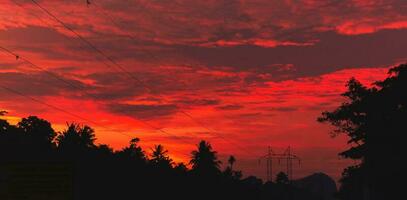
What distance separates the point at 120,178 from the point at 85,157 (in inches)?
227

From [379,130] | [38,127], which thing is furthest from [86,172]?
[38,127]

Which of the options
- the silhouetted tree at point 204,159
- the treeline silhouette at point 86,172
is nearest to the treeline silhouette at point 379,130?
the treeline silhouette at point 86,172

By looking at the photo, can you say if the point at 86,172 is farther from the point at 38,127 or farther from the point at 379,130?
the point at 38,127

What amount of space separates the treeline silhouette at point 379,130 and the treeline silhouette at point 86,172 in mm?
30280

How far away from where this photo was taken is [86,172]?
79688 millimetres

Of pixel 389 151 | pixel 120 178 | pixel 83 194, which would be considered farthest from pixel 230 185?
pixel 389 151

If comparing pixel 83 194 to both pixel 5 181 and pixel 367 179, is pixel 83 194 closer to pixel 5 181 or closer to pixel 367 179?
pixel 367 179

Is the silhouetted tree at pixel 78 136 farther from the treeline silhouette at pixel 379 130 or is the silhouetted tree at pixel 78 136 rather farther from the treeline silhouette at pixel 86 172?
the treeline silhouette at pixel 379 130

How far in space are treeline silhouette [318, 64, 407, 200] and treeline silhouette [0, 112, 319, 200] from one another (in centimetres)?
3028

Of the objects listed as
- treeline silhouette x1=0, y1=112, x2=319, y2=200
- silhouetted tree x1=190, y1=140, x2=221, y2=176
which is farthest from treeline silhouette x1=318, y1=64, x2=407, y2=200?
silhouetted tree x1=190, y1=140, x2=221, y2=176

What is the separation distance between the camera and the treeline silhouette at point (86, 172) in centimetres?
2319

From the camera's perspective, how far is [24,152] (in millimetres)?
79062

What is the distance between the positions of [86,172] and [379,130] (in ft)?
124

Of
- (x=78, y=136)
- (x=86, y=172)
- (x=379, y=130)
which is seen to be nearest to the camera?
(x=379, y=130)
